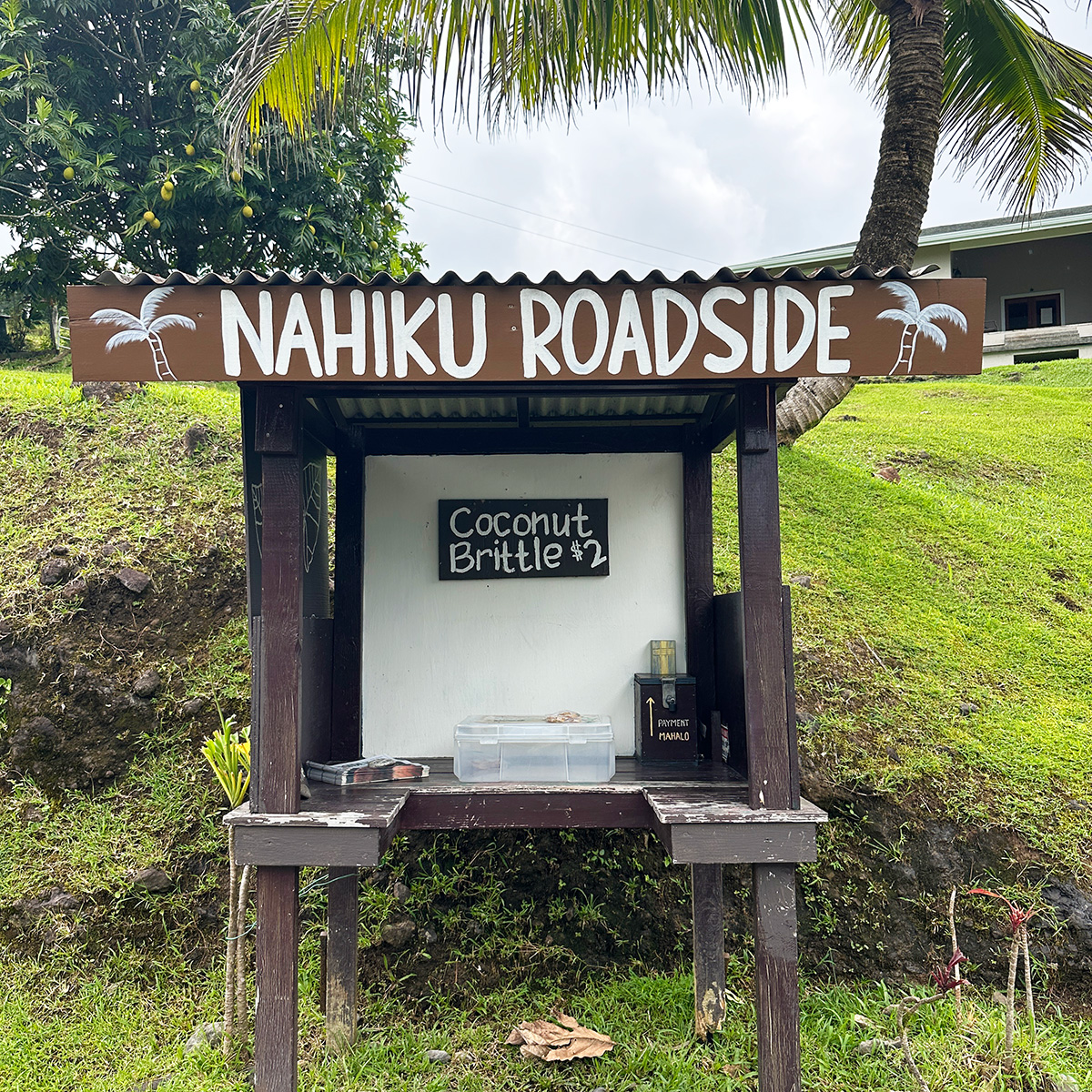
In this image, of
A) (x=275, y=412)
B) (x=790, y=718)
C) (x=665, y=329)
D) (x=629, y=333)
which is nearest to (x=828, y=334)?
(x=665, y=329)

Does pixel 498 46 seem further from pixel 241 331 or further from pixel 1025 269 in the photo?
pixel 1025 269

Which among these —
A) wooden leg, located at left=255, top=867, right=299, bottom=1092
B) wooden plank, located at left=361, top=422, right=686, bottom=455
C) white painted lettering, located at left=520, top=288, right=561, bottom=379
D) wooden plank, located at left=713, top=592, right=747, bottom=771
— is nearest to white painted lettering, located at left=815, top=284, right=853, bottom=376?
white painted lettering, located at left=520, top=288, right=561, bottom=379

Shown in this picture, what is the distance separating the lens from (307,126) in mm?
5348

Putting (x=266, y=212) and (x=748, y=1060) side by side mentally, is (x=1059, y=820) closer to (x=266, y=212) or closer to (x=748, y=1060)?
(x=748, y=1060)

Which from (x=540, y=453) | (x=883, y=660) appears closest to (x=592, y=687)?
(x=540, y=453)

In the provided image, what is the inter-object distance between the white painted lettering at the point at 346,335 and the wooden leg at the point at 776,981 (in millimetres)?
2184

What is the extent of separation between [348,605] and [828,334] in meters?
2.37

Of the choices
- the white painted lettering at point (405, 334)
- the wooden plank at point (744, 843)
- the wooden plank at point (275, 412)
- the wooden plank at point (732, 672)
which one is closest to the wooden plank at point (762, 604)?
the wooden plank at point (744, 843)

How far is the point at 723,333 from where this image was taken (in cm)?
271

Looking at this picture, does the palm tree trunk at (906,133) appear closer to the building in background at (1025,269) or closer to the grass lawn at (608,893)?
the grass lawn at (608,893)

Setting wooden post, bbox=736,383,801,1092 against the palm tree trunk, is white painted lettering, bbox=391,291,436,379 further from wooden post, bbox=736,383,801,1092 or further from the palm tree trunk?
the palm tree trunk

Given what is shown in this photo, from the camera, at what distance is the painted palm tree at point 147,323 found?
259 cm

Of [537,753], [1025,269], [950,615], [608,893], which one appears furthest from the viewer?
[1025,269]

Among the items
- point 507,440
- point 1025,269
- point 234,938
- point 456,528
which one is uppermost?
point 1025,269
